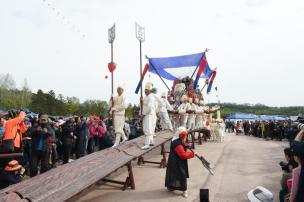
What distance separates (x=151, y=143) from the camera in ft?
31.6

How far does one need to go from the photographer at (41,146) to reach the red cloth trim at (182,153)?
3508mm

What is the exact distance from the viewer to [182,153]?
298 inches

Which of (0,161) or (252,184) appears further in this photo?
(252,184)

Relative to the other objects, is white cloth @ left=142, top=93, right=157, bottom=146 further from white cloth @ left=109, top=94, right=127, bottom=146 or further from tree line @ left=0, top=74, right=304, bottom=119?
tree line @ left=0, top=74, right=304, bottom=119

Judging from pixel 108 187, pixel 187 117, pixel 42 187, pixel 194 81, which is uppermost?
pixel 194 81

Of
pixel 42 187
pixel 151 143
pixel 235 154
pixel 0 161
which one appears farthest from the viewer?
pixel 235 154

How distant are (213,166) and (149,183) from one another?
2.78 m

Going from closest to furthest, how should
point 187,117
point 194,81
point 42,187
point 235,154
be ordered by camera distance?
point 42,187, point 235,154, point 187,117, point 194,81

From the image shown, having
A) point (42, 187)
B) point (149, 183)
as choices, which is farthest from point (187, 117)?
point (42, 187)

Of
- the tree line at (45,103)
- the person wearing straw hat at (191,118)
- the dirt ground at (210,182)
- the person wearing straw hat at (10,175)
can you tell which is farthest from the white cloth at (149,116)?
the tree line at (45,103)

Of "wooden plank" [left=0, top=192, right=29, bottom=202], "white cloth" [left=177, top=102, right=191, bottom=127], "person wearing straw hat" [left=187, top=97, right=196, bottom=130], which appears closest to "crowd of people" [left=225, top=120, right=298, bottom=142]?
"person wearing straw hat" [left=187, top=97, right=196, bottom=130]

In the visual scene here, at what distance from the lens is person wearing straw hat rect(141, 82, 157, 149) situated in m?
9.55

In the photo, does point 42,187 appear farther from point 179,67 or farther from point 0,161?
point 179,67

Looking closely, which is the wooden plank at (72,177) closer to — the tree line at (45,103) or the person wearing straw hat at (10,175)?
the person wearing straw hat at (10,175)
